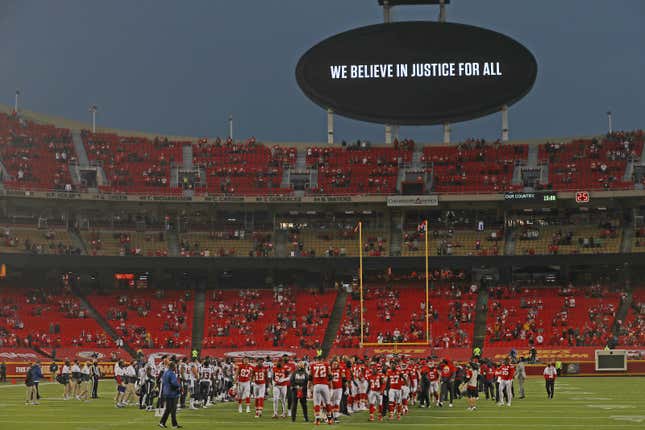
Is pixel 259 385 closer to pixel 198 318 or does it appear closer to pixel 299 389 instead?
pixel 299 389

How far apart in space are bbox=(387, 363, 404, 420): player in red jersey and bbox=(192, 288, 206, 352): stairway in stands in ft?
91.1

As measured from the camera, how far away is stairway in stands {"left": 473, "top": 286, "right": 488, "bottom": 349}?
169 ft

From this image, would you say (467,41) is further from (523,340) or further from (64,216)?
(64,216)

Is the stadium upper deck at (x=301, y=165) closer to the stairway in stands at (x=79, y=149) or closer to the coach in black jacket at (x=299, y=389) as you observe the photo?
the stairway in stands at (x=79, y=149)

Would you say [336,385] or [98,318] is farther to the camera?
[98,318]

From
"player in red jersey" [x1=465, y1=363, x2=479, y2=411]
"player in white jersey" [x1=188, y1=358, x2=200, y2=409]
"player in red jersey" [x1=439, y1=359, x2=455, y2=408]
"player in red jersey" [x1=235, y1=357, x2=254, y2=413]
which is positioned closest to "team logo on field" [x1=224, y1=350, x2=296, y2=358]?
"player in red jersey" [x1=439, y1=359, x2=455, y2=408]

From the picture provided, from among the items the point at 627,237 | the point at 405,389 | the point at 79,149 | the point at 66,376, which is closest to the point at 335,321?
the point at 627,237

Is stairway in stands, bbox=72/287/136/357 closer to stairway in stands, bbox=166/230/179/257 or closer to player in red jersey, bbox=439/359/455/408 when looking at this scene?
stairway in stands, bbox=166/230/179/257

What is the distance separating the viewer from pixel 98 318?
2114 inches

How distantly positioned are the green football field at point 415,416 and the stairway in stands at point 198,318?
18.4 meters

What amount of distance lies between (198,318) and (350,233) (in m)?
11.9

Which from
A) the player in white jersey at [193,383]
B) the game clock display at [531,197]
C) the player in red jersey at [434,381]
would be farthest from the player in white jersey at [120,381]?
the game clock display at [531,197]

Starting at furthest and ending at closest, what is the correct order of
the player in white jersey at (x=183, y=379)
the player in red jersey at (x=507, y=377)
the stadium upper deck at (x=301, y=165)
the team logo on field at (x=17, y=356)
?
the stadium upper deck at (x=301, y=165), the team logo on field at (x=17, y=356), the player in red jersey at (x=507, y=377), the player in white jersey at (x=183, y=379)

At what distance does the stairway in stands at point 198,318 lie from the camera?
52.2 meters
